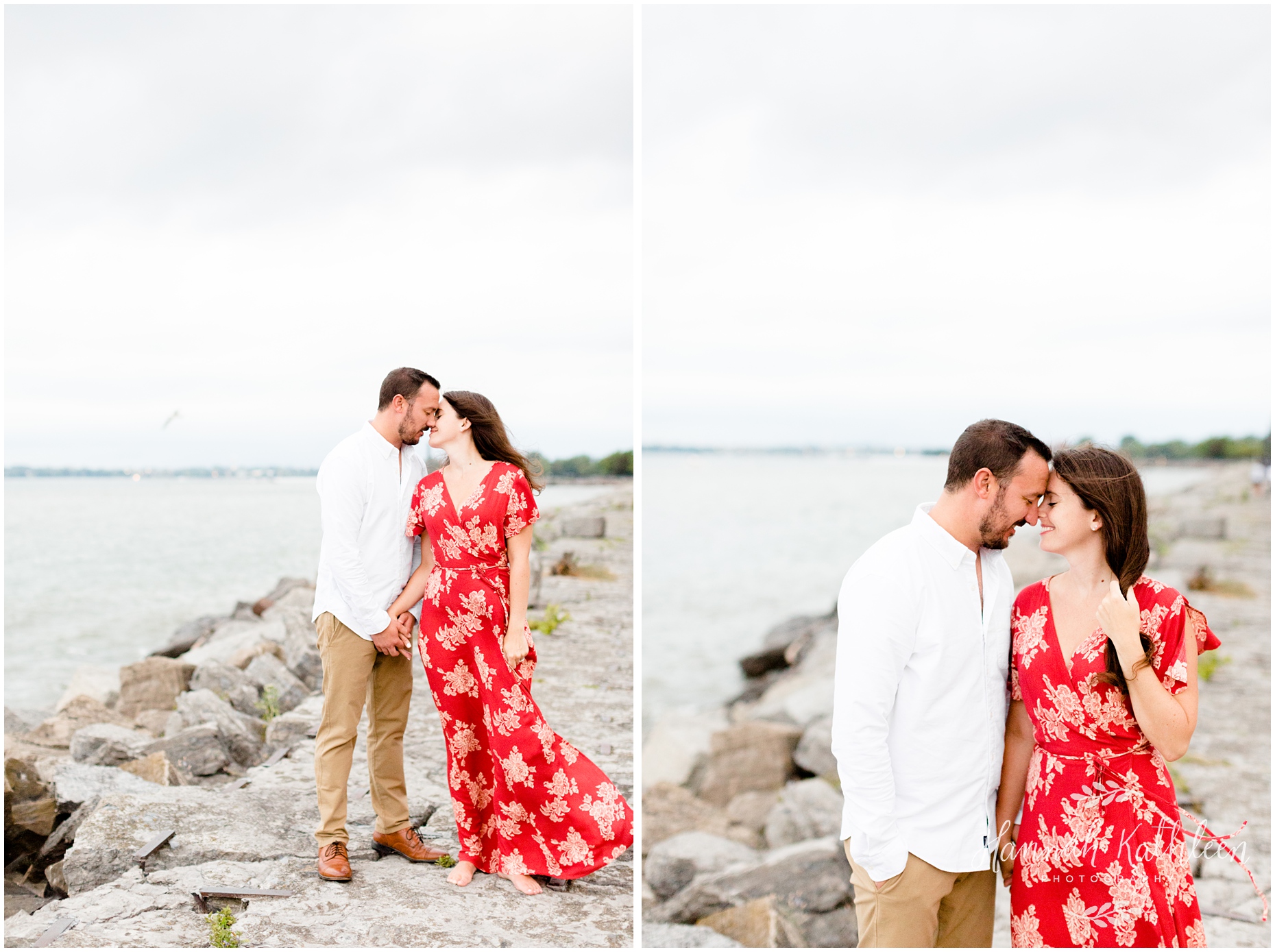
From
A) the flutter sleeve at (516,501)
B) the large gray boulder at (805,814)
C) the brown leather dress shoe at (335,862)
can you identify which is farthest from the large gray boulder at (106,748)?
the large gray boulder at (805,814)

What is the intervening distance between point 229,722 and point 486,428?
3.24 m

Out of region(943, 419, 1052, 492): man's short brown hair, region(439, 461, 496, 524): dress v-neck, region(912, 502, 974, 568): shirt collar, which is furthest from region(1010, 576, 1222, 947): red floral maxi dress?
region(439, 461, 496, 524): dress v-neck

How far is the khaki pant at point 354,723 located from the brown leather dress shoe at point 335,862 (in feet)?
0.07

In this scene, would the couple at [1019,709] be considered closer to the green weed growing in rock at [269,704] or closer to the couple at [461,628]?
the couple at [461,628]

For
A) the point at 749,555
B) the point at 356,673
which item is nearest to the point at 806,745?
the point at 356,673

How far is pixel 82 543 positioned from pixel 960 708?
69.8 feet

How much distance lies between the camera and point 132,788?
160 inches

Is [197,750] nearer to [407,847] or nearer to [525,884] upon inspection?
[407,847]

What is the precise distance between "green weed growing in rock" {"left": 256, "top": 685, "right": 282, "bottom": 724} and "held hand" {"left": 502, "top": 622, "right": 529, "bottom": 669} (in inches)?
139

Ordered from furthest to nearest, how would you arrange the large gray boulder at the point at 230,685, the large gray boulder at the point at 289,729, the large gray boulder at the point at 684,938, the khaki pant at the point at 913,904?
the large gray boulder at the point at 230,685 < the large gray boulder at the point at 289,729 < the large gray boulder at the point at 684,938 < the khaki pant at the point at 913,904

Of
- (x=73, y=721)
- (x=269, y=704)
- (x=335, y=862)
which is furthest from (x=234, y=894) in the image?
(x=73, y=721)

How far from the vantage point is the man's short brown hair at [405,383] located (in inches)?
127

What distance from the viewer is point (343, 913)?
290 centimetres

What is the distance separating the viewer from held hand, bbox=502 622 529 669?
10.1 feet
